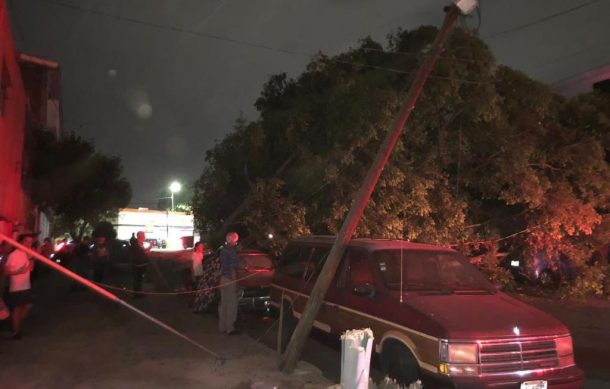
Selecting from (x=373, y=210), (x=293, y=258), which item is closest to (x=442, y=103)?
(x=373, y=210)

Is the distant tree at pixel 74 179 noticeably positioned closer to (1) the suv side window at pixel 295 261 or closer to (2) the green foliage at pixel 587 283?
(1) the suv side window at pixel 295 261

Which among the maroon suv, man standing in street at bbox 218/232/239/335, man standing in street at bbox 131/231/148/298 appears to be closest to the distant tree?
man standing in street at bbox 131/231/148/298

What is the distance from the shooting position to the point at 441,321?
5.43 meters

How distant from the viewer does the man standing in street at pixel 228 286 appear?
8.67 meters

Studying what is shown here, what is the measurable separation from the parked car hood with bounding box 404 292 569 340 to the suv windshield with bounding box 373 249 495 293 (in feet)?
1.10

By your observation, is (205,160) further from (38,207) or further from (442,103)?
(38,207)

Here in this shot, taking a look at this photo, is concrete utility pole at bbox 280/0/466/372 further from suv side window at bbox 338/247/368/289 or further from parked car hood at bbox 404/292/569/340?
parked car hood at bbox 404/292/569/340

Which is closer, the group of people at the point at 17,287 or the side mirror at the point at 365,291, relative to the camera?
the side mirror at the point at 365,291

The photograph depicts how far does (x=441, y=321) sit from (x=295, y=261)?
Result: 3857mm

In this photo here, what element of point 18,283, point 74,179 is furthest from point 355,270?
point 74,179

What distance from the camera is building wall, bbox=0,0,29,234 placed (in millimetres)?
13108

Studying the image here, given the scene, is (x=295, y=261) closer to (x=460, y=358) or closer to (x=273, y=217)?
(x=460, y=358)

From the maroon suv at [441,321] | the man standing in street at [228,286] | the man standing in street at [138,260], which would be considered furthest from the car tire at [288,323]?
the man standing in street at [138,260]

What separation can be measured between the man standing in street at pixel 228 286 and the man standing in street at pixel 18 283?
10.1 feet
